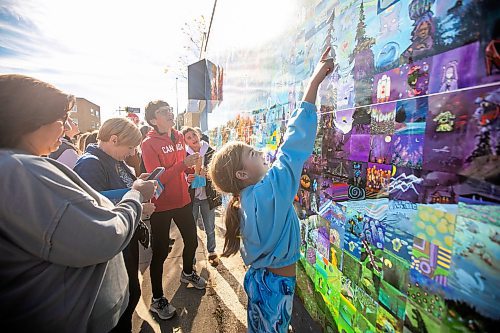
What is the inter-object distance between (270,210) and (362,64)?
0.96m

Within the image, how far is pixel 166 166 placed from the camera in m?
2.79

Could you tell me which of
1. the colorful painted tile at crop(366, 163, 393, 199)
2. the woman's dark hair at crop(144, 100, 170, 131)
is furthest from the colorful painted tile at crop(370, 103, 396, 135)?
the woman's dark hair at crop(144, 100, 170, 131)

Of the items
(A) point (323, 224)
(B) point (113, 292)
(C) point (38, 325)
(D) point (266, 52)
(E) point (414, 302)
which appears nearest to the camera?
(C) point (38, 325)

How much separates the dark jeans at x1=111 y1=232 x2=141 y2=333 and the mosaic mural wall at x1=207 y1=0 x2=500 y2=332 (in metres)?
1.39

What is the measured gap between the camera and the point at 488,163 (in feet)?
2.78

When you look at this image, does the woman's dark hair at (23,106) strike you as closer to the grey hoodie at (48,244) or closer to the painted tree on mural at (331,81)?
the grey hoodie at (48,244)

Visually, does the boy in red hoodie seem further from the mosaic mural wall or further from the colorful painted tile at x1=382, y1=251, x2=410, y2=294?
the colorful painted tile at x1=382, y1=251, x2=410, y2=294

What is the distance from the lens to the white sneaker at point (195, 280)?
126 inches

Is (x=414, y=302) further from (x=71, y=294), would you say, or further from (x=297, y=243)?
(x=71, y=294)

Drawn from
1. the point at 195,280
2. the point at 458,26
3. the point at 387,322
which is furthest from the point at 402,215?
the point at 195,280

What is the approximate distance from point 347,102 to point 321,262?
1.17 metres

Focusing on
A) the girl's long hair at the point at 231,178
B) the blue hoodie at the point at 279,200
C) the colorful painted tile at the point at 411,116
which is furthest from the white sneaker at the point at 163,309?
the colorful painted tile at the point at 411,116

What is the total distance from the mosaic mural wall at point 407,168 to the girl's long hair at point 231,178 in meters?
0.66

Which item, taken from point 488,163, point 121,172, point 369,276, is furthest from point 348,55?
point 121,172
